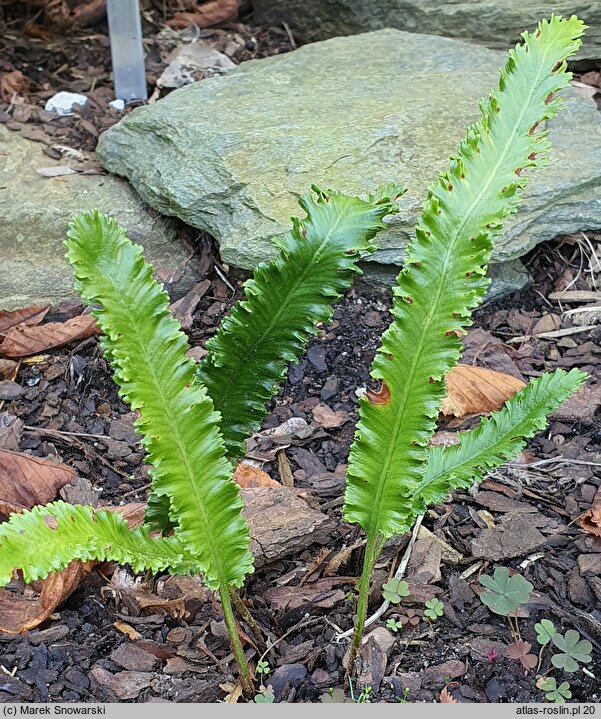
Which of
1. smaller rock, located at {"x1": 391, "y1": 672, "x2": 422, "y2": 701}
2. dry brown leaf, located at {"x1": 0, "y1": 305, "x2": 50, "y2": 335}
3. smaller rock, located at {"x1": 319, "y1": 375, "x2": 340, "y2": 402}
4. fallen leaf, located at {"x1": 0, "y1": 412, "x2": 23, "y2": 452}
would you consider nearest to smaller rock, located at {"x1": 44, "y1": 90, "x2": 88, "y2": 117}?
dry brown leaf, located at {"x1": 0, "y1": 305, "x2": 50, "y2": 335}

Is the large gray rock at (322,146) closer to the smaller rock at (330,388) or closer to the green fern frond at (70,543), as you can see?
the smaller rock at (330,388)

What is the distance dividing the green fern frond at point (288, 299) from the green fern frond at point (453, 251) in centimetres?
16

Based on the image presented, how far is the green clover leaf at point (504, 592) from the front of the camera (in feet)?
6.01

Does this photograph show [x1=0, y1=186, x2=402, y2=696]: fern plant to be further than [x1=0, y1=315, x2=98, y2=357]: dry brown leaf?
No

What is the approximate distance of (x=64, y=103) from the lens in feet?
12.1

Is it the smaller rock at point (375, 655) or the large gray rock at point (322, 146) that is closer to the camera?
the smaller rock at point (375, 655)

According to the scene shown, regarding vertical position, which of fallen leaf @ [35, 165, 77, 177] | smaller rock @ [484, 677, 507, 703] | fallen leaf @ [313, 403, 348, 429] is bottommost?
fallen leaf @ [313, 403, 348, 429]

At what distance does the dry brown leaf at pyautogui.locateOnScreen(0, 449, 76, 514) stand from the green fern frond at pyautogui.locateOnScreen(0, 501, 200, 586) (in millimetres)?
682

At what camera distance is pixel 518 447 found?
5.63 ft

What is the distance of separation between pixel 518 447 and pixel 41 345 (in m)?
1.57

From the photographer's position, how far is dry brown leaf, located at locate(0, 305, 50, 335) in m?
2.78

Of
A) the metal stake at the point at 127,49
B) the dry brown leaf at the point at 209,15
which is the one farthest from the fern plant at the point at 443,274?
the dry brown leaf at the point at 209,15

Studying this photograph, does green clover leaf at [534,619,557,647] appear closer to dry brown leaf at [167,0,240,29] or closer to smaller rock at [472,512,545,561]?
smaller rock at [472,512,545,561]

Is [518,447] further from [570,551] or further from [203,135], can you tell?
[203,135]
